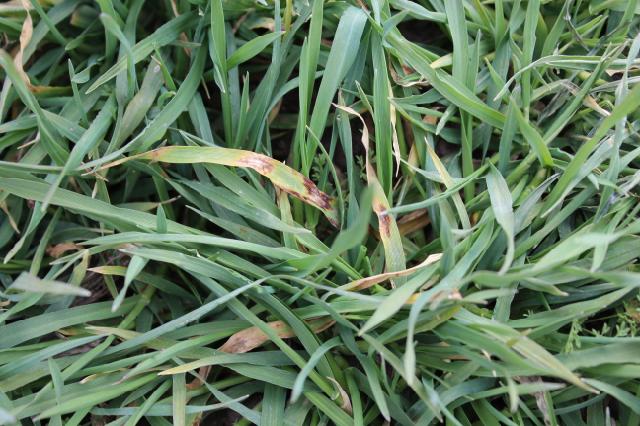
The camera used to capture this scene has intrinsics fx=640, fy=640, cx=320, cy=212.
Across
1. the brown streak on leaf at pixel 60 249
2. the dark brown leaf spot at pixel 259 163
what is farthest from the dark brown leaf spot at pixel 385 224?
the brown streak on leaf at pixel 60 249

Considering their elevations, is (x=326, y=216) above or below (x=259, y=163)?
below

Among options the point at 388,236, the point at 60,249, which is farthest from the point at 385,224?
the point at 60,249

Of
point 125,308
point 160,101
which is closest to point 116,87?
point 160,101

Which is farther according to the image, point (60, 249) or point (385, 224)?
point (60, 249)

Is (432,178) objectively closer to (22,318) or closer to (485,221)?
(485,221)

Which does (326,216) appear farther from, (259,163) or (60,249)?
(60,249)

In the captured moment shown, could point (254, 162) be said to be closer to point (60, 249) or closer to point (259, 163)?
point (259, 163)

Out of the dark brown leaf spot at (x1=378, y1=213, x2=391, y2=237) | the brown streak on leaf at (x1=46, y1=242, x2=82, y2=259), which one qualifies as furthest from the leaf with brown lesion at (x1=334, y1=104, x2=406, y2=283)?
the brown streak on leaf at (x1=46, y1=242, x2=82, y2=259)

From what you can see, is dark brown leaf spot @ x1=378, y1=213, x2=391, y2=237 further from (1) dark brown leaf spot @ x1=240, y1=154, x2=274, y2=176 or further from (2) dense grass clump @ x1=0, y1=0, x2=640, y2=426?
(1) dark brown leaf spot @ x1=240, y1=154, x2=274, y2=176
